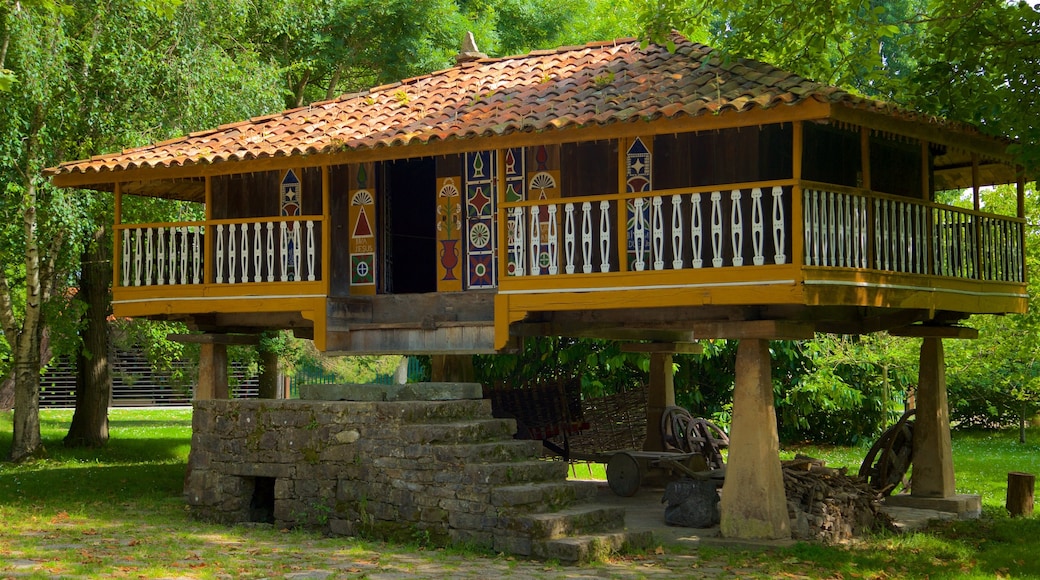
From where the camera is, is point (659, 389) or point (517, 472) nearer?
point (517, 472)

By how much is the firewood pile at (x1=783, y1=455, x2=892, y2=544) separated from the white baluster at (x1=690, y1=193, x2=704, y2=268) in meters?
2.55

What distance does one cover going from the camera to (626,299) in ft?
36.3

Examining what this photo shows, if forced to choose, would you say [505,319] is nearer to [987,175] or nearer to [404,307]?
[404,307]

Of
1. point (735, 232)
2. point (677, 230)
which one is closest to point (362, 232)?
point (677, 230)

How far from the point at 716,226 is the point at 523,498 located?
115 inches

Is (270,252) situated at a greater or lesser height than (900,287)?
greater

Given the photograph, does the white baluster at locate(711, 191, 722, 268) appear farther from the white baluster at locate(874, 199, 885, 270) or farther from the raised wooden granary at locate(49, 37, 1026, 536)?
the white baluster at locate(874, 199, 885, 270)

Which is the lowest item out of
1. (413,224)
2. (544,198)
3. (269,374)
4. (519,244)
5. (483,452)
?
(483,452)

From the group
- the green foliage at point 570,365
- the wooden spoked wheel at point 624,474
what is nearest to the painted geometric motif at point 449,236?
the wooden spoked wheel at point 624,474

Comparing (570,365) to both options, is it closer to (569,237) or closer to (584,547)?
(569,237)

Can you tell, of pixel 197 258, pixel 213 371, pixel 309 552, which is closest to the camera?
pixel 309 552

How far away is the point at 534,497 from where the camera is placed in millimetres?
10062

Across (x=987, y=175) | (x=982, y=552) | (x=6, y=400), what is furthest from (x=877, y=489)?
(x=6, y=400)

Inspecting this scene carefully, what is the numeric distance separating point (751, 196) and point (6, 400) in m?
24.2
